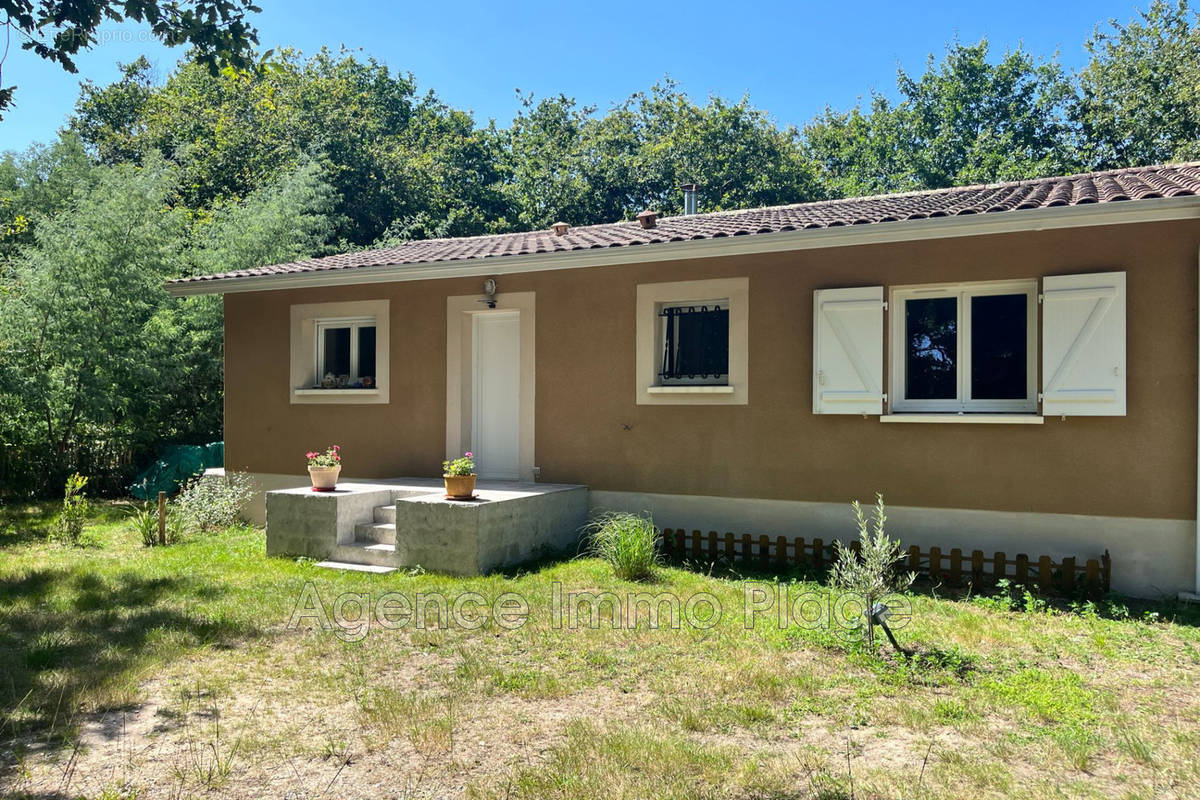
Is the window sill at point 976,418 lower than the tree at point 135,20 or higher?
lower

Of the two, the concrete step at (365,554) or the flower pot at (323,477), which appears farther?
the flower pot at (323,477)

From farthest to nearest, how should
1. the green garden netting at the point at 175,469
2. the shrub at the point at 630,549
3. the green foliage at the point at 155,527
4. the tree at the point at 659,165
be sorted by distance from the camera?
Result: the tree at the point at 659,165 < the green garden netting at the point at 175,469 < the green foliage at the point at 155,527 < the shrub at the point at 630,549

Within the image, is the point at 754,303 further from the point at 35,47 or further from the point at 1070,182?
the point at 35,47

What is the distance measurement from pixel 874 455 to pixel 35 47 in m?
8.01

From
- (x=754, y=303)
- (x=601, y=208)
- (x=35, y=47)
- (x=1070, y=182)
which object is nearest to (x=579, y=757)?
(x=754, y=303)

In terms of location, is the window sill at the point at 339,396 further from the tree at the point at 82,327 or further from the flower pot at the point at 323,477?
the tree at the point at 82,327

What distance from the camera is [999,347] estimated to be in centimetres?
742

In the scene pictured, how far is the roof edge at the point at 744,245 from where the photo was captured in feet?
21.9

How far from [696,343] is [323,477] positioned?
430 cm

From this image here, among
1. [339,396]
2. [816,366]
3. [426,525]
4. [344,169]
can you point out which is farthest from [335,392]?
[344,169]

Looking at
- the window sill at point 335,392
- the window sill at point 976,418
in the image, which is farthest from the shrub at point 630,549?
the window sill at point 335,392

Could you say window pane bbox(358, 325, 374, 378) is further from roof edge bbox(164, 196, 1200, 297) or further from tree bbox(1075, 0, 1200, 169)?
tree bbox(1075, 0, 1200, 169)

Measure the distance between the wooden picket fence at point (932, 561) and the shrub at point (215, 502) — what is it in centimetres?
598

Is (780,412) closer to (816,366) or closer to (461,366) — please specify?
(816,366)
